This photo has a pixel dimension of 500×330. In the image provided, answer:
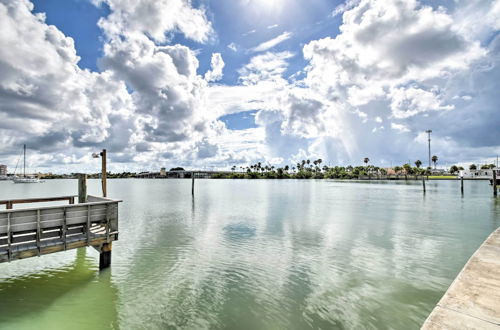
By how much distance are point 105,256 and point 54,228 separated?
310 cm

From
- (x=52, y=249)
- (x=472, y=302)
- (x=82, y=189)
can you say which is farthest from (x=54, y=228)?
(x=472, y=302)

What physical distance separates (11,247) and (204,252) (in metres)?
9.02

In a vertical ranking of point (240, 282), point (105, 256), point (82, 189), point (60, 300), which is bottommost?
point (240, 282)

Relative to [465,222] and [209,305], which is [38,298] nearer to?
[209,305]

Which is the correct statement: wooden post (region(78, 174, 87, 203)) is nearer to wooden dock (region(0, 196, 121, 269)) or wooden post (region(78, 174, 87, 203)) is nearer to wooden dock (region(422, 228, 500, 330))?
wooden dock (region(0, 196, 121, 269))

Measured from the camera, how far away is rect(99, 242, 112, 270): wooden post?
11.7 metres

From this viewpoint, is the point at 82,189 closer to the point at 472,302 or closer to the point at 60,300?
the point at 60,300

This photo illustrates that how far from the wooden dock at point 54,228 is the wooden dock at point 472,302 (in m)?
11.5

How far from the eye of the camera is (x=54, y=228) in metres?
9.66

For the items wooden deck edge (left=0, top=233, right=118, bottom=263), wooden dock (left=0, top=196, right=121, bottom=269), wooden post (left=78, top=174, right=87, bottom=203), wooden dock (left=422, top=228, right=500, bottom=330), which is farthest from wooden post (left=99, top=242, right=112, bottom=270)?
wooden dock (left=422, top=228, right=500, bottom=330)

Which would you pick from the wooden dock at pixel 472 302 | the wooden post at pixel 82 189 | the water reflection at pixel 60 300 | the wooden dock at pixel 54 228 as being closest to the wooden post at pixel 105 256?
the wooden dock at pixel 54 228

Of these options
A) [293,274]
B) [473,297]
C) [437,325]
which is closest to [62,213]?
[293,274]

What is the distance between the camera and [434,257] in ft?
47.4

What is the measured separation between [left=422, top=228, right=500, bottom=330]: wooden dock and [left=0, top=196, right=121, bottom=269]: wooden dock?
11.5 meters
